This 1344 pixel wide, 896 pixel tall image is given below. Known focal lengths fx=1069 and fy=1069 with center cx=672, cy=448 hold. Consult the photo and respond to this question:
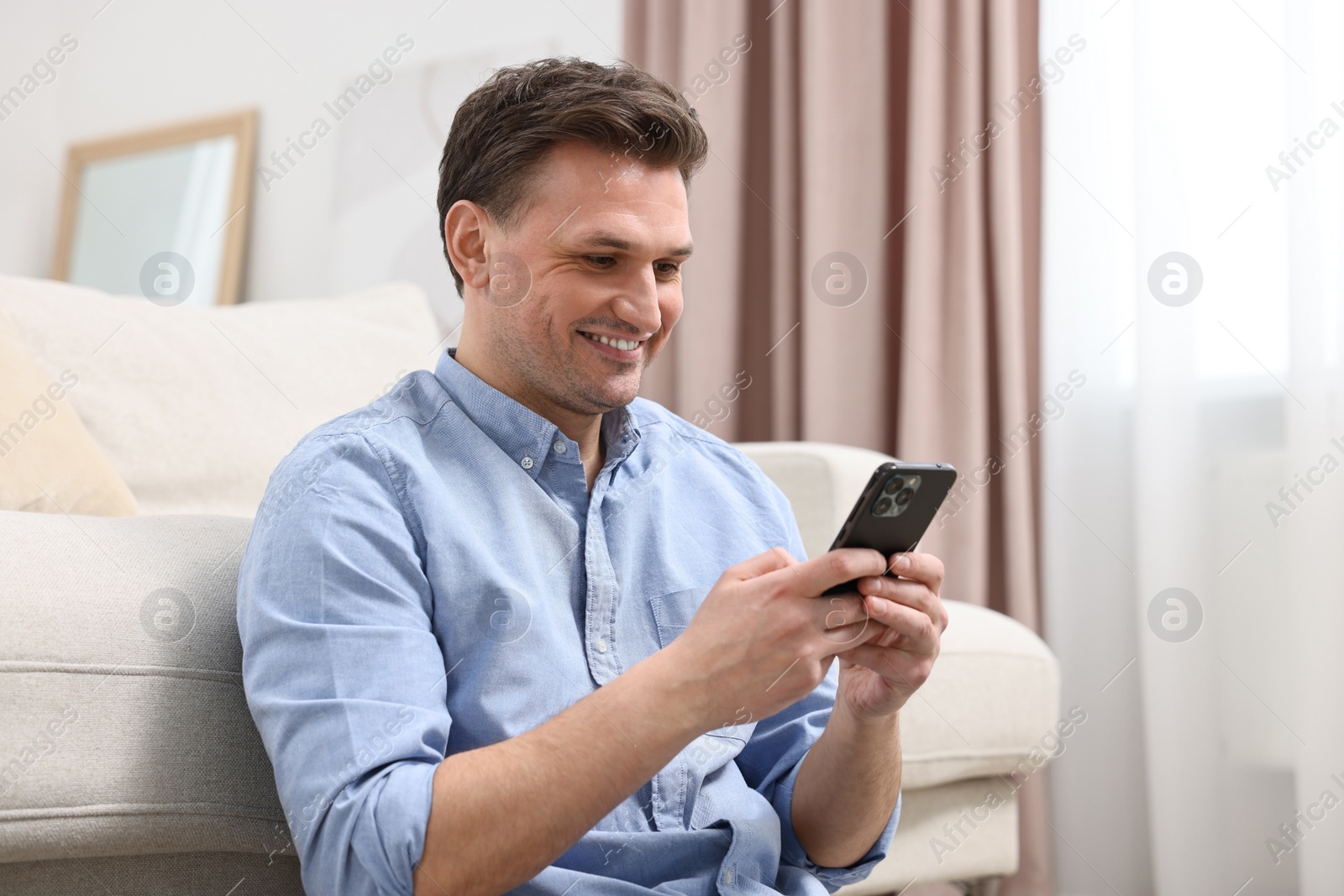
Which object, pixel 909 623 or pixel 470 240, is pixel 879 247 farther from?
pixel 909 623

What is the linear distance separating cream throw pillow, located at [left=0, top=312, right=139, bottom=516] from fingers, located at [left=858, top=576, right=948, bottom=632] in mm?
849

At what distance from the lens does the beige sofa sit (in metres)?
0.71

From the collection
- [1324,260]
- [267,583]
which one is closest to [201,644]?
[267,583]

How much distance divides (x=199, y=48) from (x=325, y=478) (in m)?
2.40

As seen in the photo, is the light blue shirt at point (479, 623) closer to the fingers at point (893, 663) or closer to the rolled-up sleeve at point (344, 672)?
the rolled-up sleeve at point (344, 672)

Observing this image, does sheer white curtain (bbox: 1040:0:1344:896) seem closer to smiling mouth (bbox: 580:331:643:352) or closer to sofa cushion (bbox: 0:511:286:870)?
smiling mouth (bbox: 580:331:643:352)

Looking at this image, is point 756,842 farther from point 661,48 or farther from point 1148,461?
point 661,48

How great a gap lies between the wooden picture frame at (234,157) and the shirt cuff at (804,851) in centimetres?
221

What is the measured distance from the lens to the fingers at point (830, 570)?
0.71m

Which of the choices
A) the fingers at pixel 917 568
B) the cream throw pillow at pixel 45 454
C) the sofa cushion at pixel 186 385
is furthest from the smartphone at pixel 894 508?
the sofa cushion at pixel 186 385

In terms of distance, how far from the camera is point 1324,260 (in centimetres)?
169

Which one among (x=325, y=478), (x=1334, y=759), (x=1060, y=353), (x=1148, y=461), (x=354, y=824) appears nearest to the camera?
(x=354, y=824)

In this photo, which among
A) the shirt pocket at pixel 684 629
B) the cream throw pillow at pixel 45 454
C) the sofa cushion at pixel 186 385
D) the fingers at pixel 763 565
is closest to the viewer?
the fingers at pixel 763 565

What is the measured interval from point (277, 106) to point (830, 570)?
2.48 m
